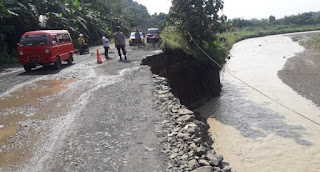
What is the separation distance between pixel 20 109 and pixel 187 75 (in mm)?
11035

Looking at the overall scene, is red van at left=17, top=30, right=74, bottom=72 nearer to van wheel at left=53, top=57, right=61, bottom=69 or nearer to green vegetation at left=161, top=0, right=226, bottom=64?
van wheel at left=53, top=57, right=61, bottom=69

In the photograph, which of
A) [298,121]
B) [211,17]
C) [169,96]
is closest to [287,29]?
[211,17]

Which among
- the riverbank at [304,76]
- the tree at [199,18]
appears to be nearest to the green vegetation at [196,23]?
the tree at [199,18]

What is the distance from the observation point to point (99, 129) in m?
5.78

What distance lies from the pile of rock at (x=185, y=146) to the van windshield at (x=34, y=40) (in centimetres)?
769

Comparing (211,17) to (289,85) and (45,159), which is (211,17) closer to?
(289,85)

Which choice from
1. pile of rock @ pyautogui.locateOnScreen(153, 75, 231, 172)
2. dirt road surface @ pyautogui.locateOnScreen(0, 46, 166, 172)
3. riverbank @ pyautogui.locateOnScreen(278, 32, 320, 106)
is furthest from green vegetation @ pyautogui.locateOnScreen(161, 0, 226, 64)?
pile of rock @ pyautogui.locateOnScreen(153, 75, 231, 172)

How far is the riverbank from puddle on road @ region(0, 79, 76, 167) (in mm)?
14855

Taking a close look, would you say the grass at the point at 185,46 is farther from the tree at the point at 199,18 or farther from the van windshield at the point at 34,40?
the van windshield at the point at 34,40

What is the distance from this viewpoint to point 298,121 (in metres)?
13.0

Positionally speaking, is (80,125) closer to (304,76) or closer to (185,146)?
(185,146)

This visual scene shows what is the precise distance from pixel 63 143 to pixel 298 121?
1172cm

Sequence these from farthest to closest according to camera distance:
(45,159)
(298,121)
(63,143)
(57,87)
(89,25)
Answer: (89,25) → (298,121) → (57,87) → (63,143) → (45,159)

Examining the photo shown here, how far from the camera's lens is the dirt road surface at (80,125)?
15.0ft
